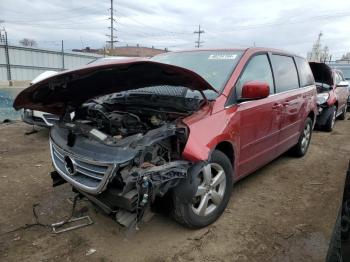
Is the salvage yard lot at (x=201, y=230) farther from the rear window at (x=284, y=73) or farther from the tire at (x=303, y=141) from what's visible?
the rear window at (x=284, y=73)

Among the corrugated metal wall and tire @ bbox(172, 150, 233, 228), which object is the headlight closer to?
tire @ bbox(172, 150, 233, 228)

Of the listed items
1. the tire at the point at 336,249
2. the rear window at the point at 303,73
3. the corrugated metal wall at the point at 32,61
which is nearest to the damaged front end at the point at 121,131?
the tire at the point at 336,249

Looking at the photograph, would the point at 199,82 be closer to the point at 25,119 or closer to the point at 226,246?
the point at 226,246

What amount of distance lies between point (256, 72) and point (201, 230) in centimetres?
198

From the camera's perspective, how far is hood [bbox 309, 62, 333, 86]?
9406 millimetres

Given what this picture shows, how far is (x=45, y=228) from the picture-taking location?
11.0ft

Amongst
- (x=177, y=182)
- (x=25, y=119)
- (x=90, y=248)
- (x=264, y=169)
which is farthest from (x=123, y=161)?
(x=25, y=119)

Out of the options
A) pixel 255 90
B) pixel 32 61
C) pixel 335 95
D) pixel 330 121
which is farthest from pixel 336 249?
pixel 32 61

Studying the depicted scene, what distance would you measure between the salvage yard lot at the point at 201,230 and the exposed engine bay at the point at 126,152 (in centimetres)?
34

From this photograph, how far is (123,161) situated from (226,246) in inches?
51.2

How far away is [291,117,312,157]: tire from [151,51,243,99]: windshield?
8.12 ft

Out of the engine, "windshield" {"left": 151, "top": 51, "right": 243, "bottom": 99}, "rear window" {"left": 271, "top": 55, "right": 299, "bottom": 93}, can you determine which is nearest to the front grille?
the engine

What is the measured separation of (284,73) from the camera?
15.9 ft

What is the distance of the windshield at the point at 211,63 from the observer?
3607 millimetres
